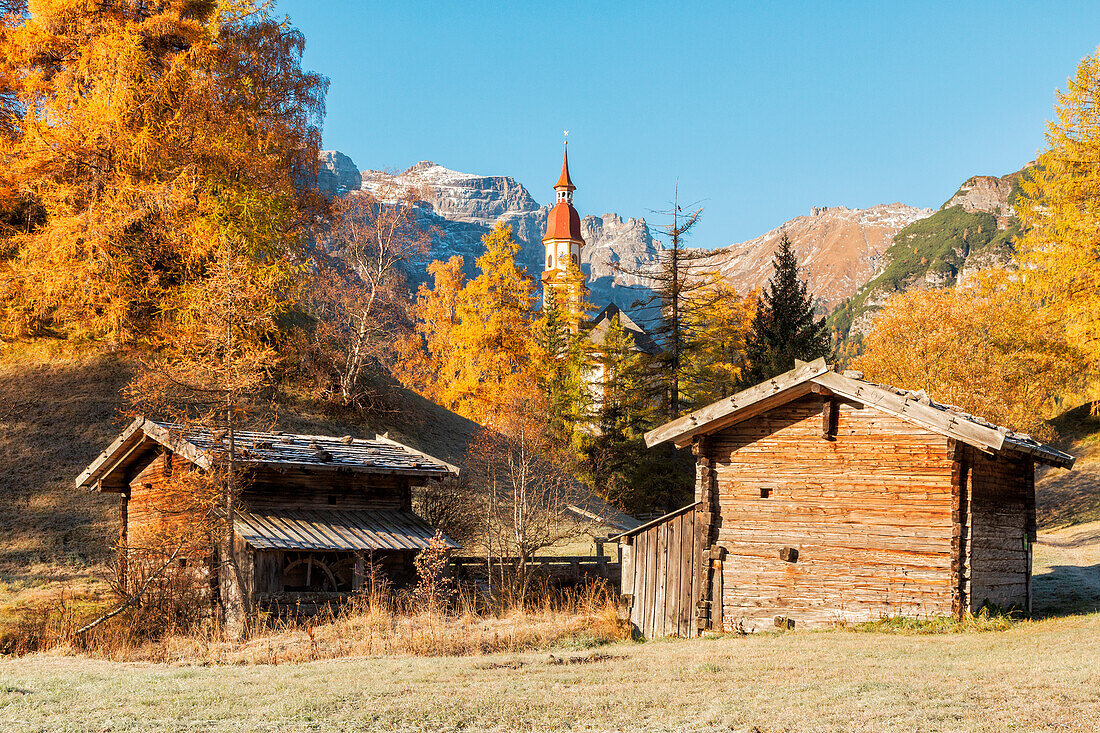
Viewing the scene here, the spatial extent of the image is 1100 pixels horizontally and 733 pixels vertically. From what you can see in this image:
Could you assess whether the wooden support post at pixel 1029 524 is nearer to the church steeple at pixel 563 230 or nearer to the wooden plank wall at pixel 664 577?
the wooden plank wall at pixel 664 577

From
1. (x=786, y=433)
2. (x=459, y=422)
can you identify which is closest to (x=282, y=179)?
(x=459, y=422)

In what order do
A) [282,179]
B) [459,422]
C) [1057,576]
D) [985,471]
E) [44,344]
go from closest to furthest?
1. [985,471]
2. [1057,576]
3. [44,344]
4. [282,179]
5. [459,422]

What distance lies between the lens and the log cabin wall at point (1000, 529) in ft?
49.4

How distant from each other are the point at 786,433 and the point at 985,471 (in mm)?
3529

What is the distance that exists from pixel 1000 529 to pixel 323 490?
13942mm

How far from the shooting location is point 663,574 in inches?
682

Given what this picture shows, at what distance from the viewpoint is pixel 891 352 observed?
43.0 m

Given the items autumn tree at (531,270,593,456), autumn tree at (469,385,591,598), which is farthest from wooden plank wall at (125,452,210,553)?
autumn tree at (531,270,593,456)

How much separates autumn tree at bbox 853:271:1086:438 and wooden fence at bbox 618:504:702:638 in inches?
855

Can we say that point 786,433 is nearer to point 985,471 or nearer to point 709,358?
point 985,471

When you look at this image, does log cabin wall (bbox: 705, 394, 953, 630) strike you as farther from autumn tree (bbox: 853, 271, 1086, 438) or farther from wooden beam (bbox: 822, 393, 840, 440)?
autumn tree (bbox: 853, 271, 1086, 438)

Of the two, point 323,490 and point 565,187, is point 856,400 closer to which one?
point 323,490

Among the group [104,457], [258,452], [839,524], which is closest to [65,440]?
[104,457]

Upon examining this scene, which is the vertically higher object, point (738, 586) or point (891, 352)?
point (891, 352)
